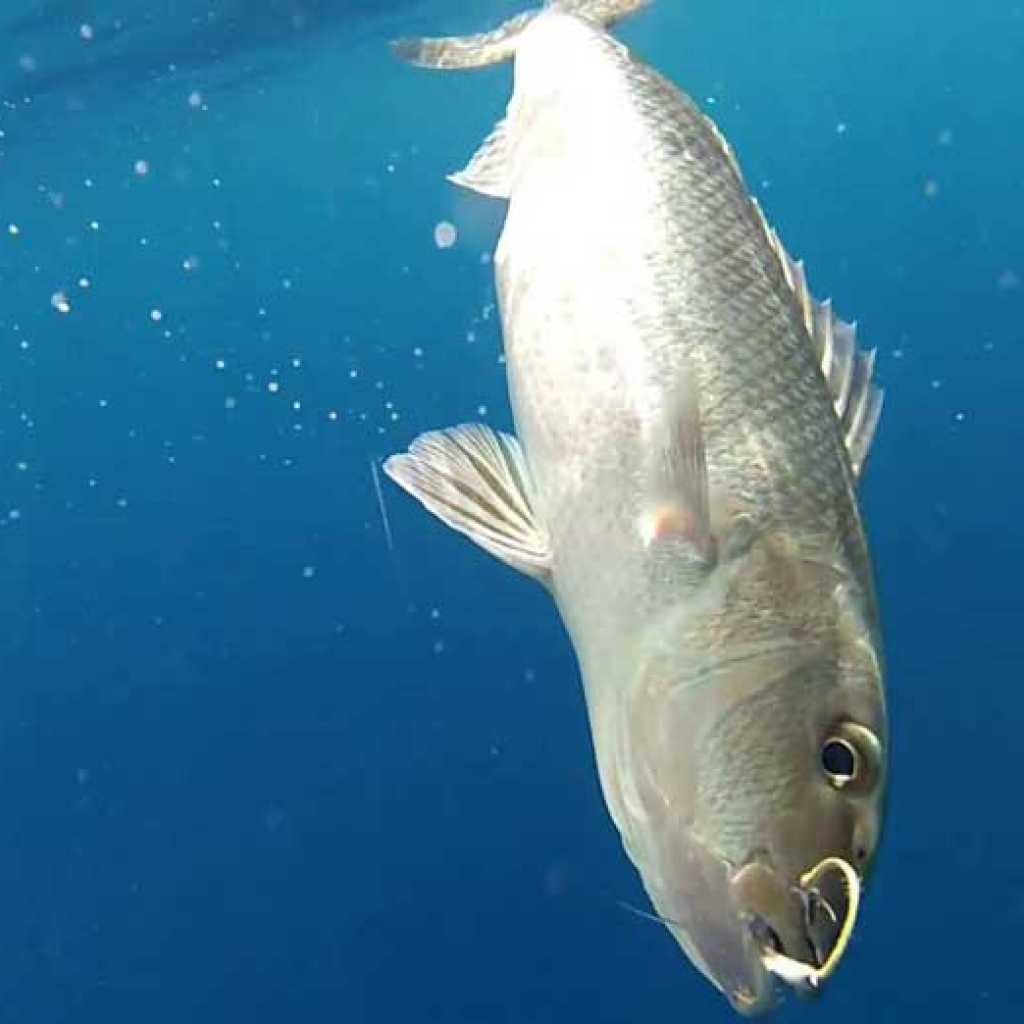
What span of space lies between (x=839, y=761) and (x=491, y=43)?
2.09 metres

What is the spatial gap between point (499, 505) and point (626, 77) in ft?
2.74

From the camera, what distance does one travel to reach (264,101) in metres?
26.3

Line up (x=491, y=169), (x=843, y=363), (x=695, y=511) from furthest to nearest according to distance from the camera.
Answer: (x=491, y=169)
(x=843, y=363)
(x=695, y=511)

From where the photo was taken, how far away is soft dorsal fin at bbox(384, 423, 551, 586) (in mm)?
2432

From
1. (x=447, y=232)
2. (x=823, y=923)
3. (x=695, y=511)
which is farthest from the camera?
(x=447, y=232)

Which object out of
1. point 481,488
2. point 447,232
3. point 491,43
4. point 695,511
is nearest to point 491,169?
point 491,43

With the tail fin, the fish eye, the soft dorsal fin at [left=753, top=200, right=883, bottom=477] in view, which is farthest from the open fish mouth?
the tail fin

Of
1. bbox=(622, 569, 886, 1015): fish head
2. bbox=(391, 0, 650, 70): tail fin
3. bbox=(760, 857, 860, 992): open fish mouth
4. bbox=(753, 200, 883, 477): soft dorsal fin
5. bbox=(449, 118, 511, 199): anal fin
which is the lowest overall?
bbox=(760, 857, 860, 992): open fish mouth

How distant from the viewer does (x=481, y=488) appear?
8.23 feet

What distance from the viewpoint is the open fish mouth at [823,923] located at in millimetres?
1885

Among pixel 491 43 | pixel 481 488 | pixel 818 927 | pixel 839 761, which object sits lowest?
pixel 818 927

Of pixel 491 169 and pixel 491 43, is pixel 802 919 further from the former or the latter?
pixel 491 43

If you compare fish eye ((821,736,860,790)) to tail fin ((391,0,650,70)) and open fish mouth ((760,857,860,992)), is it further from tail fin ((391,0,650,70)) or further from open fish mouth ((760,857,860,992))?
tail fin ((391,0,650,70))

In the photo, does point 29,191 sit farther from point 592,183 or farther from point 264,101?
point 592,183
